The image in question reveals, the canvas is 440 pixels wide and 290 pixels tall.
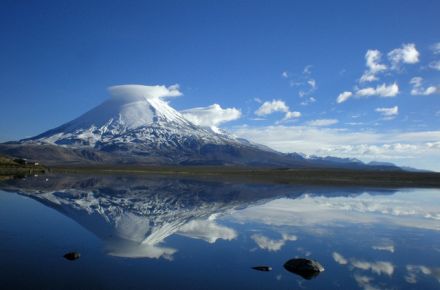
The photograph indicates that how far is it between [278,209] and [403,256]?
19772 mm

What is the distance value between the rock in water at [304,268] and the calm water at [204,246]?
0.31 metres

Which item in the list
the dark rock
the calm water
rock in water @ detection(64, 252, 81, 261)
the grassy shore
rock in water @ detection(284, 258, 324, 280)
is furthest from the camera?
the grassy shore

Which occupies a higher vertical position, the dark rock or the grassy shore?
the grassy shore

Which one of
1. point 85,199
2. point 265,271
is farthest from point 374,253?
point 85,199

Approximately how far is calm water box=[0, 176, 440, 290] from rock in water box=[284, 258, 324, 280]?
0.31 m

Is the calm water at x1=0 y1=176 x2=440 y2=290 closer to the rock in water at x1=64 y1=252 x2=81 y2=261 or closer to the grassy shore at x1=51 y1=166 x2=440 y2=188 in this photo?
the rock in water at x1=64 y1=252 x2=81 y2=261

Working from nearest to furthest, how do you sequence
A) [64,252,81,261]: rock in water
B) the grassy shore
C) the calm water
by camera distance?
the calm water, [64,252,81,261]: rock in water, the grassy shore

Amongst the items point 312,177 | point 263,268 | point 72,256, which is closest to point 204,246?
point 263,268

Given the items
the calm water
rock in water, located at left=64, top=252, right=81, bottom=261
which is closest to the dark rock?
the calm water

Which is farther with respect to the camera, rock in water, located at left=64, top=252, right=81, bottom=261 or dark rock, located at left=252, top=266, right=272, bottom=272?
rock in water, located at left=64, top=252, right=81, bottom=261

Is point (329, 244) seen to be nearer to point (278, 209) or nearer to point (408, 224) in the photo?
point (408, 224)

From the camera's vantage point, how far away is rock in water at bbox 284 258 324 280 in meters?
18.5

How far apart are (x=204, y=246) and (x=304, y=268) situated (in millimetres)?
6276

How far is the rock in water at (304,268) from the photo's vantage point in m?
18.5
